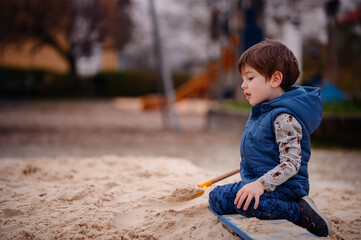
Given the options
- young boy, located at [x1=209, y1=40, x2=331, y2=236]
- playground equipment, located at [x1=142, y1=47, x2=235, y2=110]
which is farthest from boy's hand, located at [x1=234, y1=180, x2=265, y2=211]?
playground equipment, located at [x1=142, y1=47, x2=235, y2=110]

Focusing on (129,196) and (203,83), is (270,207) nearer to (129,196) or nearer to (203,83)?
(129,196)

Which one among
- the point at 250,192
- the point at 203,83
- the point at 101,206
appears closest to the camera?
the point at 250,192

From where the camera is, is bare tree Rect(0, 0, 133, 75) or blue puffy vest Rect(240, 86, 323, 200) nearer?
blue puffy vest Rect(240, 86, 323, 200)

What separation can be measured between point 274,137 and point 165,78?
508 cm

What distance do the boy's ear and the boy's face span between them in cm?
2

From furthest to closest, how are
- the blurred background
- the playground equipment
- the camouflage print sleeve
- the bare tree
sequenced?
the playground equipment → the bare tree → the blurred background → the camouflage print sleeve

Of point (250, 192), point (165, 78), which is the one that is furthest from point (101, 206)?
point (165, 78)

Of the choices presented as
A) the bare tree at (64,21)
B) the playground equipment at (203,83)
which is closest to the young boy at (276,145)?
the bare tree at (64,21)

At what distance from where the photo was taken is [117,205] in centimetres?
210

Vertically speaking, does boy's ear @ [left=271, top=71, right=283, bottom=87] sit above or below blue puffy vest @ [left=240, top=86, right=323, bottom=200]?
above

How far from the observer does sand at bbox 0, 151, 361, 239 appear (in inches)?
70.5

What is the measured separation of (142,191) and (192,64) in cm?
2601

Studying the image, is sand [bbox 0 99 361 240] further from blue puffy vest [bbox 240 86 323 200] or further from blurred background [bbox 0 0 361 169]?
blurred background [bbox 0 0 361 169]

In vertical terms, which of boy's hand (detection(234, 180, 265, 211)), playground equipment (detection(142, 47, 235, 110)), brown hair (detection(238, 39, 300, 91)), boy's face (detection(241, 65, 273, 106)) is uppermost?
brown hair (detection(238, 39, 300, 91))
